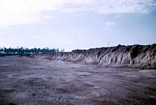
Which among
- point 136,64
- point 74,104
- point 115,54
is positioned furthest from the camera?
point 115,54

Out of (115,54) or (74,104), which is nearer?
(74,104)

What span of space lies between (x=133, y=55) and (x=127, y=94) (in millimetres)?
20871

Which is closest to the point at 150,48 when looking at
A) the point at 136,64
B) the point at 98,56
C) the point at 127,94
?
the point at 136,64

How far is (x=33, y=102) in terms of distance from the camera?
21.9 ft

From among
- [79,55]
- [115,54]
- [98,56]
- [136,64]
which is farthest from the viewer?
[79,55]

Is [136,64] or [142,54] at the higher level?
[142,54]

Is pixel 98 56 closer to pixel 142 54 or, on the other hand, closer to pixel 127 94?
pixel 142 54

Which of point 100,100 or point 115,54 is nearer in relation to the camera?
point 100,100

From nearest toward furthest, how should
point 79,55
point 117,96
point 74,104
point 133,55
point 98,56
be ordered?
1. point 74,104
2. point 117,96
3. point 133,55
4. point 98,56
5. point 79,55

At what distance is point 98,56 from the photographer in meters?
36.8

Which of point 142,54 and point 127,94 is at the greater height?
point 142,54

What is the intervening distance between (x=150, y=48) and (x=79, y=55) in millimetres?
24733

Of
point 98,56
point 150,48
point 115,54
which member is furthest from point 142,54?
point 98,56

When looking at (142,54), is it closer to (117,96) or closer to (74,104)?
(117,96)
